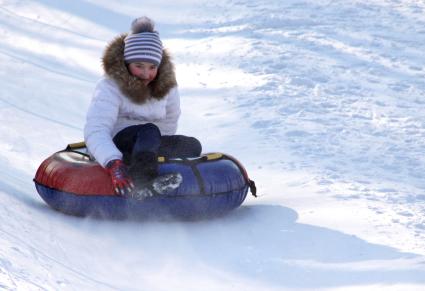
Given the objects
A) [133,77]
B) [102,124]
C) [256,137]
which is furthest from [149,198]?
[256,137]

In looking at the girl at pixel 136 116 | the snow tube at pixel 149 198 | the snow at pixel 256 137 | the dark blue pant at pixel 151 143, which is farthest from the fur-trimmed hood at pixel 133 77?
the snow at pixel 256 137

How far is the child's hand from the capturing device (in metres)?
4.21

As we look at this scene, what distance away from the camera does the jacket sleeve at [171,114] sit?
4844 millimetres

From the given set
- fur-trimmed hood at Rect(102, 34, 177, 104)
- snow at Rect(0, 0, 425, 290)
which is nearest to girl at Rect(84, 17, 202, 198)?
fur-trimmed hood at Rect(102, 34, 177, 104)

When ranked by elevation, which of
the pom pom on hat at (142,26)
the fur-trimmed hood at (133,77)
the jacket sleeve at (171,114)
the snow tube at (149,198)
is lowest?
the snow tube at (149,198)

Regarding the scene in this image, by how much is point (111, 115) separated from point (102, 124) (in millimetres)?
75

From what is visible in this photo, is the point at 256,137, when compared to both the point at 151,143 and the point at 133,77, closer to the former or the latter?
the point at 133,77

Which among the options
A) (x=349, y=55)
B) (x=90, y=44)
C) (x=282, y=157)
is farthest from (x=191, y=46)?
(x=282, y=157)

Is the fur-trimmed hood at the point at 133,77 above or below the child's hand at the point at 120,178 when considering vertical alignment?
above

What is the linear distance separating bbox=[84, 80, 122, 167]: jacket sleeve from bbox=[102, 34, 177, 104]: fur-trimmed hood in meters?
0.07

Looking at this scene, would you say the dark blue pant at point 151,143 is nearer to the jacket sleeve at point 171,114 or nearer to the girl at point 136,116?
the girl at point 136,116

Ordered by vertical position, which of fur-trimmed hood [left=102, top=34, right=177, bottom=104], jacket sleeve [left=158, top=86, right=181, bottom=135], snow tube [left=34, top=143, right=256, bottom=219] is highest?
fur-trimmed hood [left=102, top=34, right=177, bottom=104]

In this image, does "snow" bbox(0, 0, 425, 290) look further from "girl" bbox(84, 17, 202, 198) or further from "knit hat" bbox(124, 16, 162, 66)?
"knit hat" bbox(124, 16, 162, 66)

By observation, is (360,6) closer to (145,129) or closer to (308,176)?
(308,176)
